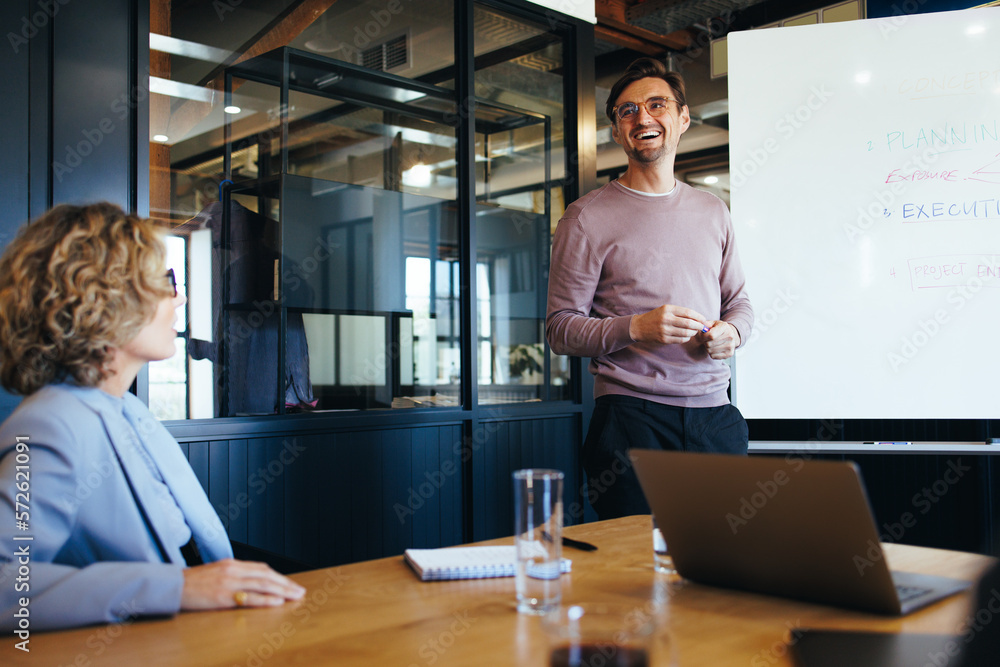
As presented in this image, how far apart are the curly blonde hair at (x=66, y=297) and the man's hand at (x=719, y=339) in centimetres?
123

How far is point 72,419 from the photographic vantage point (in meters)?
1.01

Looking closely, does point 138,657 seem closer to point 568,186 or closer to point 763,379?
point 763,379

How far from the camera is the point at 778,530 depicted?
889 mm

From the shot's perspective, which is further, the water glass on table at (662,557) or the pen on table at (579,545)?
the pen on table at (579,545)

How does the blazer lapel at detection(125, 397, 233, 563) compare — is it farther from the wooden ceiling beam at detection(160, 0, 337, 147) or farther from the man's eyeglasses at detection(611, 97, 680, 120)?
the wooden ceiling beam at detection(160, 0, 337, 147)

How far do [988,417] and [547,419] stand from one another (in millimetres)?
1676

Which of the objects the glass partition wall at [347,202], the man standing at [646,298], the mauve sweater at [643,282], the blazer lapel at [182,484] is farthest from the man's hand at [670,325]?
the glass partition wall at [347,202]

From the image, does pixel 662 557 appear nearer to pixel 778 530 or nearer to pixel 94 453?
pixel 778 530

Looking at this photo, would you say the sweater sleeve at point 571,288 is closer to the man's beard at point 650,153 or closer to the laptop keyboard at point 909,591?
the man's beard at point 650,153

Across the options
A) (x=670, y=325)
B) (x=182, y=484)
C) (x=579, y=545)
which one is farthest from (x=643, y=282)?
(x=182, y=484)

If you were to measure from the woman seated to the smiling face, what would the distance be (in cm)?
132

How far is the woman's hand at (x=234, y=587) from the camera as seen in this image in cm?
90

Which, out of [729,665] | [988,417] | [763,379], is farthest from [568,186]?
[729,665]

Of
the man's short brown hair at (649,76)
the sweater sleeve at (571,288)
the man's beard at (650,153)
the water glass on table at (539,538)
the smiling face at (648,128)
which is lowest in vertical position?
the water glass on table at (539,538)
